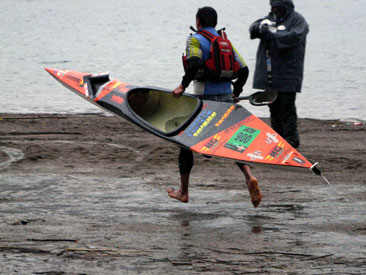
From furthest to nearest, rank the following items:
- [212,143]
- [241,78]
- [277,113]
Answer: [277,113]
[241,78]
[212,143]

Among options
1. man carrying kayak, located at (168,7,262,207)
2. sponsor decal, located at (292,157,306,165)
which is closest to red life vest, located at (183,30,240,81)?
man carrying kayak, located at (168,7,262,207)

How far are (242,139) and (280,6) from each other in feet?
10.5

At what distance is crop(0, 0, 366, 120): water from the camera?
17.7 meters

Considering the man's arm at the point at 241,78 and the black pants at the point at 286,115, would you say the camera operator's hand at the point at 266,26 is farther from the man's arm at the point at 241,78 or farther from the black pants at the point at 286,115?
the man's arm at the point at 241,78

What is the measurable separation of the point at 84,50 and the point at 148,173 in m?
25.0

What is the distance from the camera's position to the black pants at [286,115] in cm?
1002

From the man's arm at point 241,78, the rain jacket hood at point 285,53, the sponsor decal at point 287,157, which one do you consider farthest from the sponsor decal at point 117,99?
the sponsor decal at point 287,157

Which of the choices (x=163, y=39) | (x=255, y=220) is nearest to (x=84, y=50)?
(x=163, y=39)

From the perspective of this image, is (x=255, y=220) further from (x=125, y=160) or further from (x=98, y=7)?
(x=98, y=7)

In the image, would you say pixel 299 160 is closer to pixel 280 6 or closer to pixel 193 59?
pixel 193 59

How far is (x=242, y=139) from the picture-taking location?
23.0ft

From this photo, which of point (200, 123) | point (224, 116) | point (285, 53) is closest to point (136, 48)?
point (285, 53)

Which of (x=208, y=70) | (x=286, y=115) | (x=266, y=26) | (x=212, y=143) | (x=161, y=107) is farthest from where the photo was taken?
(x=286, y=115)

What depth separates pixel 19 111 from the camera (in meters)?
15.4
